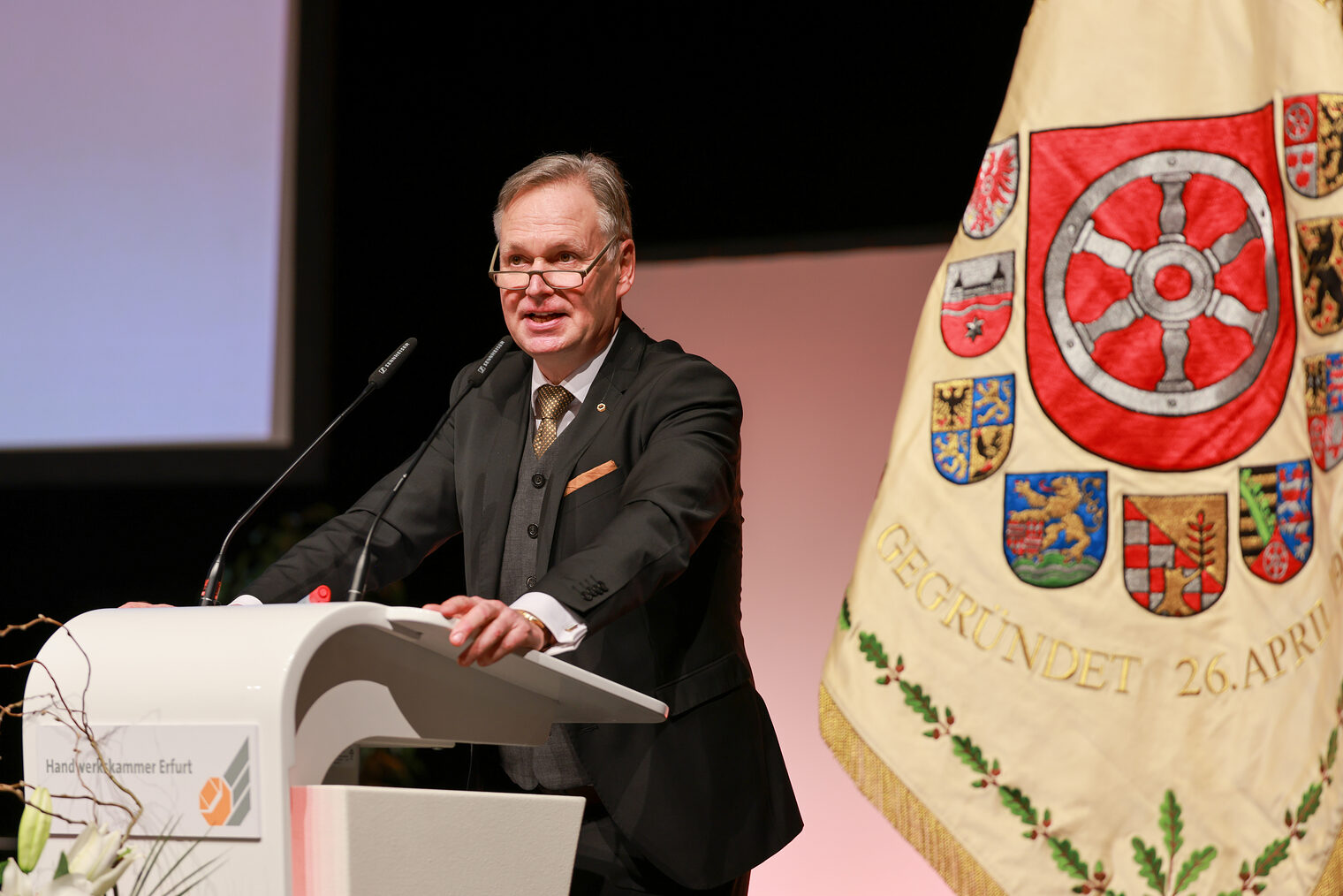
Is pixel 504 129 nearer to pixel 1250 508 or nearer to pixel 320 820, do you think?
pixel 1250 508

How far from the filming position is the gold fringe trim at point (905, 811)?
6.95 feet

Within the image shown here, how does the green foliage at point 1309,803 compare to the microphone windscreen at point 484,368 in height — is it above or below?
below

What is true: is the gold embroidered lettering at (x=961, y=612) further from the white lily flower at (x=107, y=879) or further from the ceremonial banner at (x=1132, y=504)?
the white lily flower at (x=107, y=879)

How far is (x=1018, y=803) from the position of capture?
2.12 m

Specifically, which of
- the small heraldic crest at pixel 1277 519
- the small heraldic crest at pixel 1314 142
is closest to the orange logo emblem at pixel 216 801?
the small heraldic crest at pixel 1277 519

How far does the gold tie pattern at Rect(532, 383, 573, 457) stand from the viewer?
2098 mm

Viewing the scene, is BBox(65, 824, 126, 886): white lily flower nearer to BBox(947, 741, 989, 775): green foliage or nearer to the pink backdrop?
BBox(947, 741, 989, 775): green foliage

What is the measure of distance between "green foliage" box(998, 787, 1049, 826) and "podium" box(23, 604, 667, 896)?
1006 millimetres

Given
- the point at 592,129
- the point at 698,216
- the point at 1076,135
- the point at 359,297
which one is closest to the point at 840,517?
the point at 698,216

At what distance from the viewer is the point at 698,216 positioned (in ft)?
12.4

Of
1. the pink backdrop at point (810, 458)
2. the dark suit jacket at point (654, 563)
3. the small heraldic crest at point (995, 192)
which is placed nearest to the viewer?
the dark suit jacket at point (654, 563)

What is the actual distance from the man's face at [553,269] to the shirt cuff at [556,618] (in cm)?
65

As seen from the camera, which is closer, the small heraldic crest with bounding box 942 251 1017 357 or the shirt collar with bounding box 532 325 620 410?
the shirt collar with bounding box 532 325 620 410

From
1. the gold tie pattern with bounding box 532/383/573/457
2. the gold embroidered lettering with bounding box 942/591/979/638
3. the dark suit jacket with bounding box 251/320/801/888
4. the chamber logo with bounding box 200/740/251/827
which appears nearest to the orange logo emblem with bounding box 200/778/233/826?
the chamber logo with bounding box 200/740/251/827
